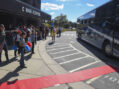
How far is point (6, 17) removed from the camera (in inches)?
619

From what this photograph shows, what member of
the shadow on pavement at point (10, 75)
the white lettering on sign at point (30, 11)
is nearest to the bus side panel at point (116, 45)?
the shadow on pavement at point (10, 75)

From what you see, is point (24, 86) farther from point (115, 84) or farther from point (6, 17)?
point (6, 17)

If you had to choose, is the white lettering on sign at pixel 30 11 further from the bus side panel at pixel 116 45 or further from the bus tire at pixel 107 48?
the bus side panel at pixel 116 45

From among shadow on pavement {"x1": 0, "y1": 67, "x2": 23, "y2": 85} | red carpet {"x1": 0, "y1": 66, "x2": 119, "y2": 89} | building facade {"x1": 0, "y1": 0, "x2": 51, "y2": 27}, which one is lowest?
red carpet {"x1": 0, "y1": 66, "x2": 119, "y2": 89}

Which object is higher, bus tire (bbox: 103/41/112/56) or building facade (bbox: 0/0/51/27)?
building facade (bbox: 0/0/51/27)

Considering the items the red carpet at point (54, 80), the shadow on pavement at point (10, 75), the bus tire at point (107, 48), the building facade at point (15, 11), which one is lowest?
the red carpet at point (54, 80)

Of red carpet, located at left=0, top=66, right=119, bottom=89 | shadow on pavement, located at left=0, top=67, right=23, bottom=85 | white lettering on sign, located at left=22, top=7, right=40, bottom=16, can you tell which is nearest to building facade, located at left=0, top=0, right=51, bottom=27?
white lettering on sign, located at left=22, top=7, right=40, bottom=16

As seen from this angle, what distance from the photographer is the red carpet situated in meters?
3.69

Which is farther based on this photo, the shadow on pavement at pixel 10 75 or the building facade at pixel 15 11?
the building facade at pixel 15 11

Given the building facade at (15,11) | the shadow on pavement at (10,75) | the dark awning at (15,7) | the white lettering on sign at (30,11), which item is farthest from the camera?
the white lettering on sign at (30,11)

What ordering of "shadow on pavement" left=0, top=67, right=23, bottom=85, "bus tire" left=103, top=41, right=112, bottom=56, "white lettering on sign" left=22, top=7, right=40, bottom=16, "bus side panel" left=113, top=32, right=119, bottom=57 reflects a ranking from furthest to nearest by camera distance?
"white lettering on sign" left=22, top=7, right=40, bottom=16, "bus tire" left=103, top=41, right=112, bottom=56, "bus side panel" left=113, top=32, right=119, bottom=57, "shadow on pavement" left=0, top=67, right=23, bottom=85

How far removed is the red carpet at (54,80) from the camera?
3.69 m

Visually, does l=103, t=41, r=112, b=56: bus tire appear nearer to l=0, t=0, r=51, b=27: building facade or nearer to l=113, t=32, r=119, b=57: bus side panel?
l=113, t=32, r=119, b=57: bus side panel

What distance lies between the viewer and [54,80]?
13.7 ft
